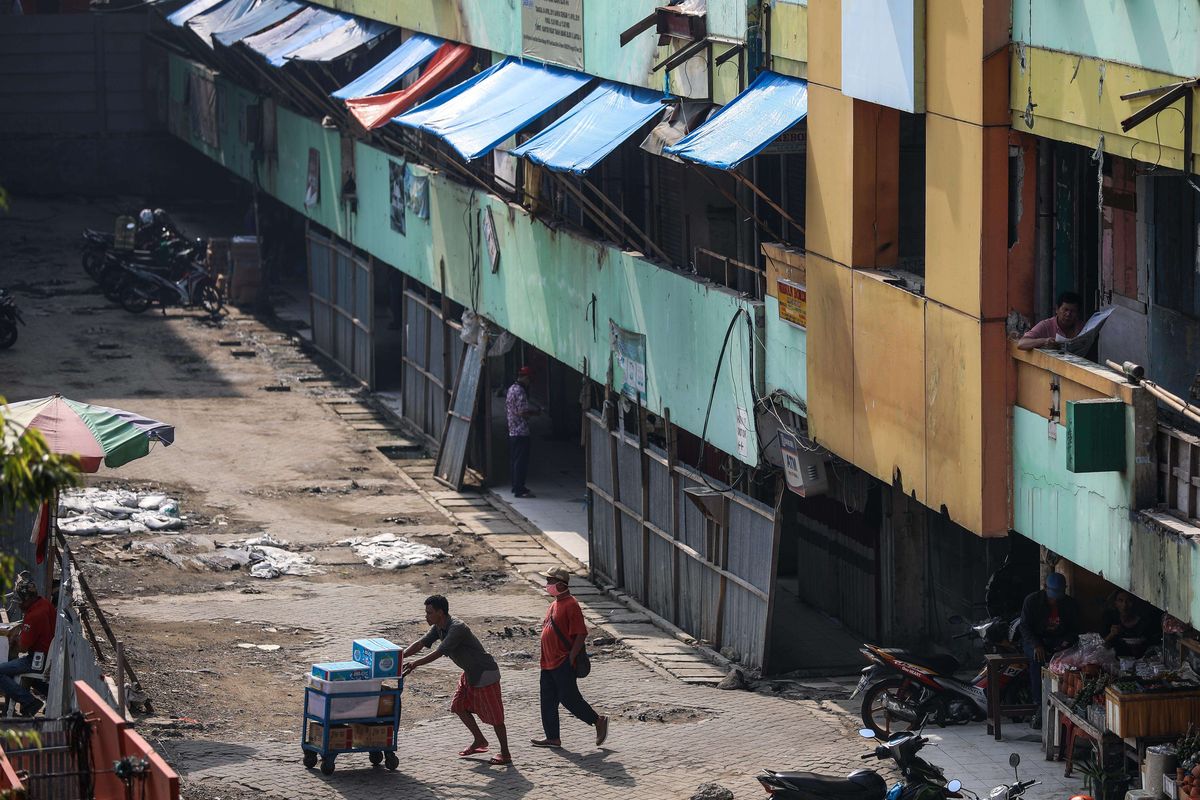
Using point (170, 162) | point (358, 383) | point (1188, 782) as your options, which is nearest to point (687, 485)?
point (1188, 782)

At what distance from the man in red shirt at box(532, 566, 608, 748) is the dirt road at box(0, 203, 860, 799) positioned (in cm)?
38

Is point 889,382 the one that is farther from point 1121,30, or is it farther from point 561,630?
point 1121,30

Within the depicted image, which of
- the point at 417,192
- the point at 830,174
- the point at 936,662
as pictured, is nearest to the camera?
the point at 936,662

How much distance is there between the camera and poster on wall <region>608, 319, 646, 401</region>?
19562 mm

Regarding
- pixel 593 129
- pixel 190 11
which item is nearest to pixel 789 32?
pixel 593 129

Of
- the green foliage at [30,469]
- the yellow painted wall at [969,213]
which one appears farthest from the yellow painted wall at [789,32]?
the green foliage at [30,469]

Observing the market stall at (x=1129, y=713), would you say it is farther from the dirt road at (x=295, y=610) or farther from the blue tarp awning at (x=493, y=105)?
the blue tarp awning at (x=493, y=105)

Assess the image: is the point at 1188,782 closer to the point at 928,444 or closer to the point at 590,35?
the point at 928,444

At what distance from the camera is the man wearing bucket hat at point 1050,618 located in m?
14.0

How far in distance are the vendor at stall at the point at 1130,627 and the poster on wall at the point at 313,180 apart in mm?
20289

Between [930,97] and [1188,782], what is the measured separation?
481 centimetres

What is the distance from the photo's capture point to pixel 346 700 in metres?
13.8

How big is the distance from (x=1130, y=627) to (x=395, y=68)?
14930mm

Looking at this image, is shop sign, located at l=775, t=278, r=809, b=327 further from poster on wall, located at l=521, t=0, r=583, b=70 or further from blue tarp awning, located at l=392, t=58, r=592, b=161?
poster on wall, located at l=521, t=0, r=583, b=70
